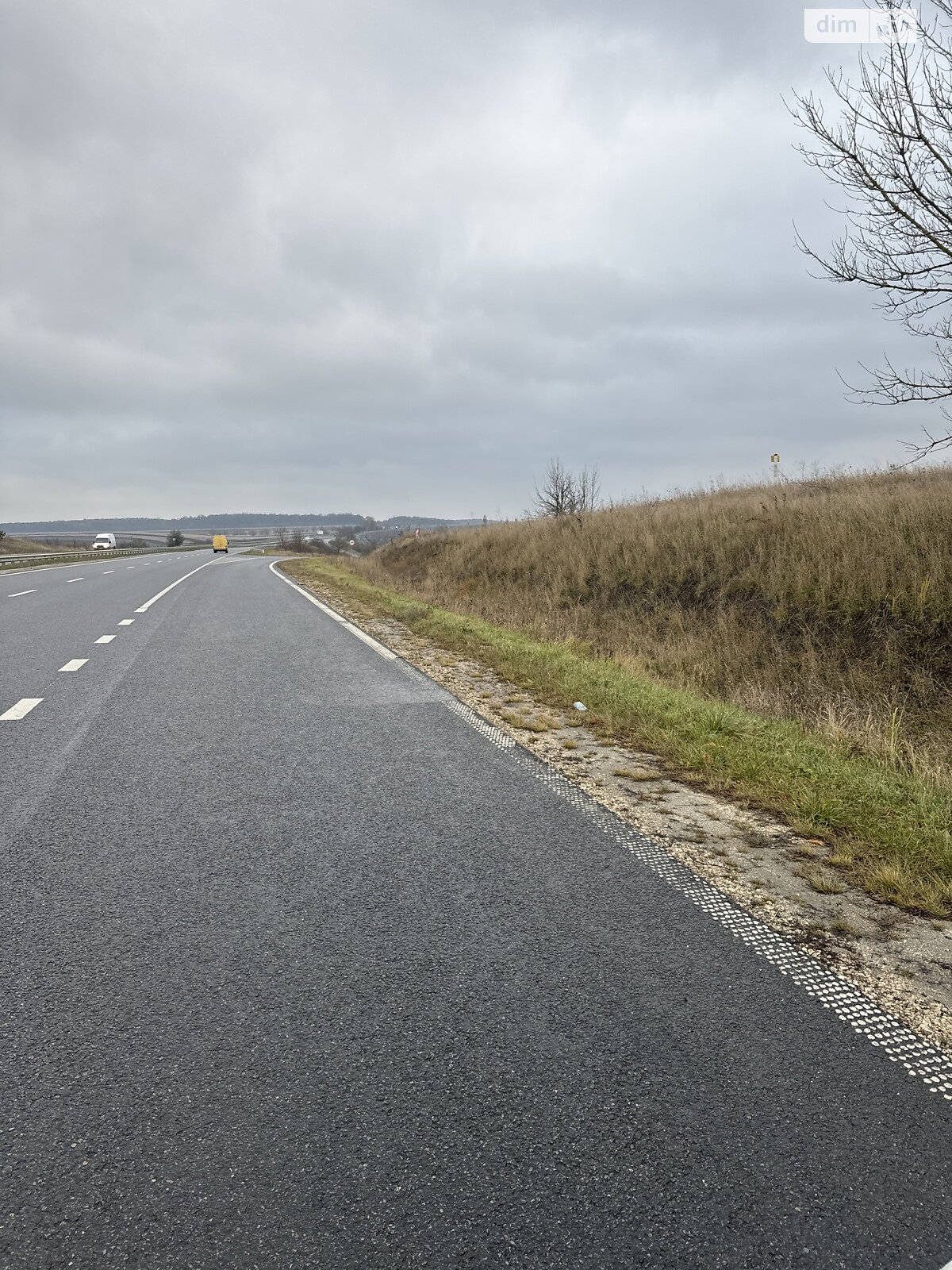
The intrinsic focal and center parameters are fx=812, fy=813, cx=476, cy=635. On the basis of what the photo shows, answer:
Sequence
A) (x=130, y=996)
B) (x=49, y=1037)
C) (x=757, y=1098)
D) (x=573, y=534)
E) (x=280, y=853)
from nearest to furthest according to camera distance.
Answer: (x=757, y=1098) → (x=49, y=1037) → (x=130, y=996) → (x=280, y=853) → (x=573, y=534)

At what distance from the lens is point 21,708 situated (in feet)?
24.2

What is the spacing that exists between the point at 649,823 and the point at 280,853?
6.82ft

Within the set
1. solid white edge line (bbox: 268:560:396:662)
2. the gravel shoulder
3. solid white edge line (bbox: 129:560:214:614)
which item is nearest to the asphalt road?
the gravel shoulder

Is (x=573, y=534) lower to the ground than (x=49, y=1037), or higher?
higher

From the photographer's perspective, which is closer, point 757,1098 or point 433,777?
point 757,1098

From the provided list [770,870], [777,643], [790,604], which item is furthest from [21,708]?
[790,604]

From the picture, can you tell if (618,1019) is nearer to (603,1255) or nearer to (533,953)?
(533,953)

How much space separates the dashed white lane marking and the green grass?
4.83 metres

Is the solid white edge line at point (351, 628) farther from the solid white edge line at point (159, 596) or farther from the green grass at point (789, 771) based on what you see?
the solid white edge line at point (159, 596)

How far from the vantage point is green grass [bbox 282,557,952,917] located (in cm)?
409

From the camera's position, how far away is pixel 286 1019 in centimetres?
270

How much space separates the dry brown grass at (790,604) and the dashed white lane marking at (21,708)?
277 inches

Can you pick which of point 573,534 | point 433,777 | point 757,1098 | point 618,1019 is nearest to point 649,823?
point 433,777

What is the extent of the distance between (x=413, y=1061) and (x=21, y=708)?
20.7 feet
